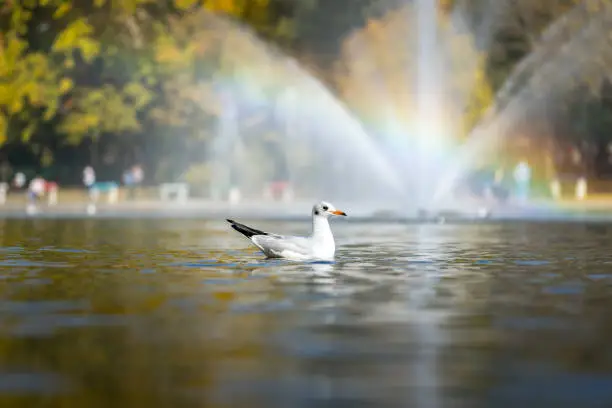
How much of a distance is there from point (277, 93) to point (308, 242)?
48665 mm

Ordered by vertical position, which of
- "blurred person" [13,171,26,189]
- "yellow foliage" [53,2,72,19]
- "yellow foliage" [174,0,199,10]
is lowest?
"blurred person" [13,171,26,189]

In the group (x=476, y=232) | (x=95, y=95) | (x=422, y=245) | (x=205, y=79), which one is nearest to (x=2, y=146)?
(x=95, y=95)

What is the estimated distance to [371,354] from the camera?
42.6 ft

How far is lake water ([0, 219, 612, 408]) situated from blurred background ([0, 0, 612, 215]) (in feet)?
130

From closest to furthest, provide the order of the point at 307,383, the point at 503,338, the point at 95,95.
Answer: the point at 307,383, the point at 503,338, the point at 95,95

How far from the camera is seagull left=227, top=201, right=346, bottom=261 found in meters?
24.1

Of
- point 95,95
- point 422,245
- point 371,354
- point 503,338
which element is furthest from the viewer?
point 95,95

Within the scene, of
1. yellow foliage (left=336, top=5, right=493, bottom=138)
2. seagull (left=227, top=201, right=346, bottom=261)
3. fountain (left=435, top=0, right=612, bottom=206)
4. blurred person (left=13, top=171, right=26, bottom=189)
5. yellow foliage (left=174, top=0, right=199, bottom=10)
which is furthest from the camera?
blurred person (left=13, top=171, right=26, bottom=189)

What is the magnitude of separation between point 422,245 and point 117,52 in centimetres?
4213

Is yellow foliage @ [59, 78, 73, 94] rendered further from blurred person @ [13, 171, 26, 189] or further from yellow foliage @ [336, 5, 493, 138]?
yellow foliage @ [336, 5, 493, 138]

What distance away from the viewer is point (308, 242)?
79.7 feet

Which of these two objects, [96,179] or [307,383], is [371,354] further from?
[96,179]

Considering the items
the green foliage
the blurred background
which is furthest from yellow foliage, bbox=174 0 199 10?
the green foliage

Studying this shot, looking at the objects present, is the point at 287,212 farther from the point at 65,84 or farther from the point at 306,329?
the point at 306,329
